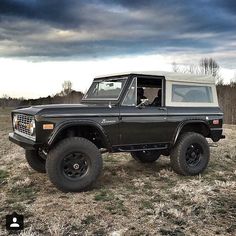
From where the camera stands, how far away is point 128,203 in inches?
248

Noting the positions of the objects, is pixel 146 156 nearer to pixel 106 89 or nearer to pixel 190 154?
pixel 190 154

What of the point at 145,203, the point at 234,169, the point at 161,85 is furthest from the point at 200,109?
the point at 145,203

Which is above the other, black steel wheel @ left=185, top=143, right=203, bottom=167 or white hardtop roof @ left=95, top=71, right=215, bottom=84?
white hardtop roof @ left=95, top=71, right=215, bottom=84

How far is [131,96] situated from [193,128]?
2.01 metres

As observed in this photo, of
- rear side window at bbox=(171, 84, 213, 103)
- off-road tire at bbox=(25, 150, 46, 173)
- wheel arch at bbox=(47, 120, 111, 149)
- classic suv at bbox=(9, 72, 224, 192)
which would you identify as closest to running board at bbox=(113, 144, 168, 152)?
classic suv at bbox=(9, 72, 224, 192)

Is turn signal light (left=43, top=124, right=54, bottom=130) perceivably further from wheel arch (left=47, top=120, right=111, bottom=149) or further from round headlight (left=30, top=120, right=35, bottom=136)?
round headlight (left=30, top=120, right=35, bottom=136)

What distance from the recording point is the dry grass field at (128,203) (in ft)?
17.2

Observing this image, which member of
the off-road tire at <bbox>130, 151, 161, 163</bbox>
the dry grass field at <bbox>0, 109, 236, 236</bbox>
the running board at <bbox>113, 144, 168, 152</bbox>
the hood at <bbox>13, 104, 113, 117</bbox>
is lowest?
the dry grass field at <bbox>0, 109, 236, 236</bbox>

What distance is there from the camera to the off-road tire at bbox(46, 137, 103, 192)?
6.70 m

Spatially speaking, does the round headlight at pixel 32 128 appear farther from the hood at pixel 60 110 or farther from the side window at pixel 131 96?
the side window at pixel 131 96

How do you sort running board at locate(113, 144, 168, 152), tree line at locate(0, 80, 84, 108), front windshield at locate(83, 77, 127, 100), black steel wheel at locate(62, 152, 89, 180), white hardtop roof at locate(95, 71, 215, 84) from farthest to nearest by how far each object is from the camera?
tree line at locate(0, 80, 84, 108)
white hardtop roof at locate(95, 71, 215, 84)
front windshield at locate(83, 77, 127, 100)
running board at locate(113, 144, 168, 152)
black steel wheel at locate(62, 152, 89, 180)

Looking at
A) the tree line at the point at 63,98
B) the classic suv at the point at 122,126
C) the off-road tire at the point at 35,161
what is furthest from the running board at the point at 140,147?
the tree line at the point at 63,98

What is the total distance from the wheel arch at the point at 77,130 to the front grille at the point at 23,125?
46 centimetres

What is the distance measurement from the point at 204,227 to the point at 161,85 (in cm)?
363
